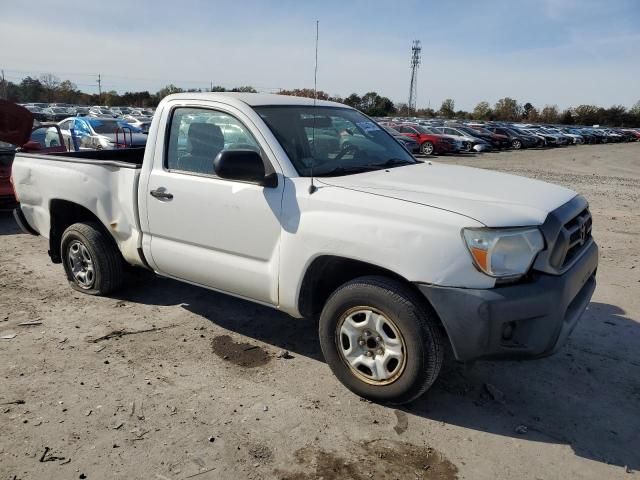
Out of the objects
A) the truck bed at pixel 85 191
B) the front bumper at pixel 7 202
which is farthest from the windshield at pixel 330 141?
the front bumper at pixel 7 202

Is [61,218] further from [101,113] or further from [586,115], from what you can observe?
[586,115]

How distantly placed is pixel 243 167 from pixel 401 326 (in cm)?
136

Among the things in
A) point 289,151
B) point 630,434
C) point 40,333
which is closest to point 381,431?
point 630,434

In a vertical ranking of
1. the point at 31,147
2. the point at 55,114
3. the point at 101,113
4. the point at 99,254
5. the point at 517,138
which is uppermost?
the point at 101,113

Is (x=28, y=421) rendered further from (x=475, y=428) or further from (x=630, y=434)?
(x=630, y=434)

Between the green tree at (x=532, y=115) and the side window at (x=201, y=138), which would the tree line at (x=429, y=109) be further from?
the side window at (x=201, y=138)

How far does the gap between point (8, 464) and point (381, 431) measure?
200 centimetres

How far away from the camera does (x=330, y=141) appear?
3898 millimetres

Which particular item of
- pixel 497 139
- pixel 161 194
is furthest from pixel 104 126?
pixel 497 139

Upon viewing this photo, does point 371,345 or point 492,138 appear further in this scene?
point 492,138

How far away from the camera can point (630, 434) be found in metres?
3.05

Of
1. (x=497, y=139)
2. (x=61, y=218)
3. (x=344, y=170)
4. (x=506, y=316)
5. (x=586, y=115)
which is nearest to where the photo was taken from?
(x=506, y=316)

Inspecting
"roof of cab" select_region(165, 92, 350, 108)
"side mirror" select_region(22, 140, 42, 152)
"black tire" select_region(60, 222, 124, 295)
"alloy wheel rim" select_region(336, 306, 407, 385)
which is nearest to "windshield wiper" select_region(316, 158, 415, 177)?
"roof of cab" select_region(165, 92, 350, 108)

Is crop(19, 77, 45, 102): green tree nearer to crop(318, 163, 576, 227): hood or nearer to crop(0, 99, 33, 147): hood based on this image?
crop(0, 99, 33, 147): hood
